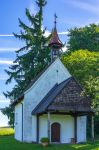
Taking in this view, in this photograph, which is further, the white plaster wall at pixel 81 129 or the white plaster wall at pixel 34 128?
the white plaster wall at pixel 34 128

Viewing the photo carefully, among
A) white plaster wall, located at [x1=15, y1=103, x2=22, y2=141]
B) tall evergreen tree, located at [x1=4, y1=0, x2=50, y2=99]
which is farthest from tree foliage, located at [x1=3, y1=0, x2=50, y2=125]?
white plaster wall, located at [x1=15, y1=103, x2=22, y2=141]

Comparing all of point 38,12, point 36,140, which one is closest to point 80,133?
point 36,140

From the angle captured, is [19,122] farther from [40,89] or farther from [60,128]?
[60,128]

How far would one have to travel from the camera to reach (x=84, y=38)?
62.5 m

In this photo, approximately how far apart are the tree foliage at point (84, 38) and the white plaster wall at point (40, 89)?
1905 centimetres

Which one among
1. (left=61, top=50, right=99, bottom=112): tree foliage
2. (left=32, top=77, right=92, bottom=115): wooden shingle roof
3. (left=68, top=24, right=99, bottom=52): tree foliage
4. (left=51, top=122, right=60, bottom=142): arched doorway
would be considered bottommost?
(left=51, top=122, right=60, bottom=142): arched doorway

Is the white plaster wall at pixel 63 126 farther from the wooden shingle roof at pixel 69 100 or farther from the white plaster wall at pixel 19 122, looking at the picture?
the white plaster wall at pixel 19 122

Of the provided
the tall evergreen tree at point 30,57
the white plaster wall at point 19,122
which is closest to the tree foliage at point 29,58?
the tall evergreen tree at point 30,57

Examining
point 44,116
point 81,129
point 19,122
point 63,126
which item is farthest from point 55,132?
point 19,122

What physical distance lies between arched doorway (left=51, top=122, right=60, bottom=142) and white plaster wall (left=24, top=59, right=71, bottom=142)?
2566 mm

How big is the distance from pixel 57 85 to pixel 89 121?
10.4 metres

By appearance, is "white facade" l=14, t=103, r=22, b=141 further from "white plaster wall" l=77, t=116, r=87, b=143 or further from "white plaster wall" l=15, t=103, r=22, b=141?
"white plaster wall" l=77, t=116, r=87, b=143

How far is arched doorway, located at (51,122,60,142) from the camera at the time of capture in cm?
3756

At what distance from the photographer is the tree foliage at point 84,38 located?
61.5 m
